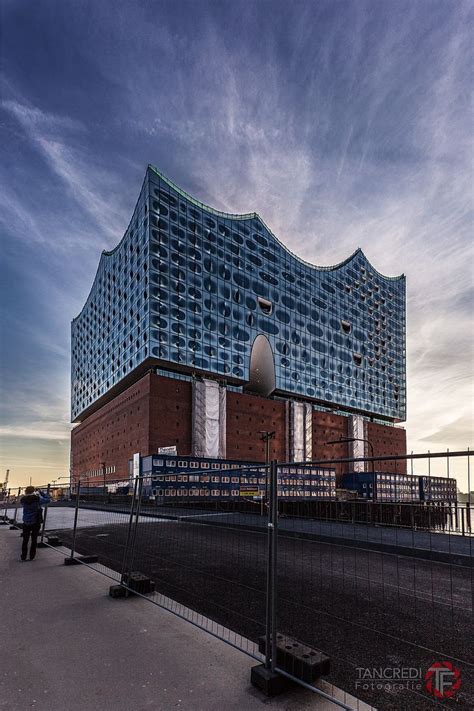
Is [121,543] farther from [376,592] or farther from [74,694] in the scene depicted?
[74,694]

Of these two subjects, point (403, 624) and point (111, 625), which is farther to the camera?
point (403, 624)

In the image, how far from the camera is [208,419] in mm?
62875

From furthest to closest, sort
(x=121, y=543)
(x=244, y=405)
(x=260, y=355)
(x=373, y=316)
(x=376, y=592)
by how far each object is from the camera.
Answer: (x=373, y=316) → (x=260, y=355) → (x=244, y=405) → (x=121, y=543) → (x=376, y=592)

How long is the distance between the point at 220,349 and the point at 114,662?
6316cm

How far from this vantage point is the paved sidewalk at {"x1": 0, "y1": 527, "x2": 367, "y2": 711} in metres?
3.32

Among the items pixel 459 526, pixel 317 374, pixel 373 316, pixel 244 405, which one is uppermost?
pixel 373 316

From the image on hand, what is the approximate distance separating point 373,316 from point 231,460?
54928 mm

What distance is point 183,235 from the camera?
6544 centimetres

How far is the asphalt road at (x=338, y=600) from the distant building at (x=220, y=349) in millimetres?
48439

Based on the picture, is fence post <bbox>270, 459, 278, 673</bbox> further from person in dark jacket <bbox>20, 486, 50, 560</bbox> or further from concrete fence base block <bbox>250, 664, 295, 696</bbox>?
person in dark jacket <bbox>20, 486, 50, 560</bbox>

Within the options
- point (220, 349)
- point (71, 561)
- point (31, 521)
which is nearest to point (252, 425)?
point (220, 349)

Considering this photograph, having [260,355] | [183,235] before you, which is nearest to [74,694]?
[183,235]

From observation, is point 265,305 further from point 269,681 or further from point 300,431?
point 269,681

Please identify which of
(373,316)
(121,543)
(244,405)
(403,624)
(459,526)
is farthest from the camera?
(373,316)
